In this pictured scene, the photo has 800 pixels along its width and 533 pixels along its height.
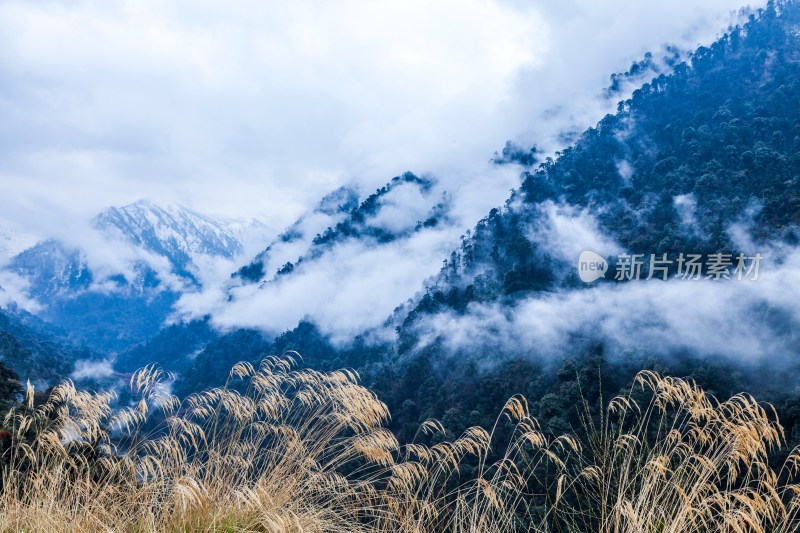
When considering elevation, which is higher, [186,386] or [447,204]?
[447,204]

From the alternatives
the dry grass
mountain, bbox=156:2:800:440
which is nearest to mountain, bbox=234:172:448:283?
mountain, bbox=156:2:800:440

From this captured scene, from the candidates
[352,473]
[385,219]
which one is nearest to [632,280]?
[352,473]

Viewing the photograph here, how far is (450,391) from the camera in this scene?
4578cm

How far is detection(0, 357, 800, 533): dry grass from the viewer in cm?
248

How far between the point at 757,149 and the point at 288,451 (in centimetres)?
6638

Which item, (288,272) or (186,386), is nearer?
(186,386)

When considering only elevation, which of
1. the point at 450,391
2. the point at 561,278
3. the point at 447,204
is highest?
the point at 447,204

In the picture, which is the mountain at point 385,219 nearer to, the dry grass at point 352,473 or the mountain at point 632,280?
the mountain at point 632,280

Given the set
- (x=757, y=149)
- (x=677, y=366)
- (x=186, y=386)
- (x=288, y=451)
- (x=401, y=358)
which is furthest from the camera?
(x=186, y=386)

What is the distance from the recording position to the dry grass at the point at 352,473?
2480mm

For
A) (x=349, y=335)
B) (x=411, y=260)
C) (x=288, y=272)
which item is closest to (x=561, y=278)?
(x=349, y=335)

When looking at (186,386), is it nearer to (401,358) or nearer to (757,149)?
(401,358)

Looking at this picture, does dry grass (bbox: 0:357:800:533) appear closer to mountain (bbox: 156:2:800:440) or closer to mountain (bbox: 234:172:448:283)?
mountain (bbox: 156:2:800:440)

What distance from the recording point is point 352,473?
3.50 metres
